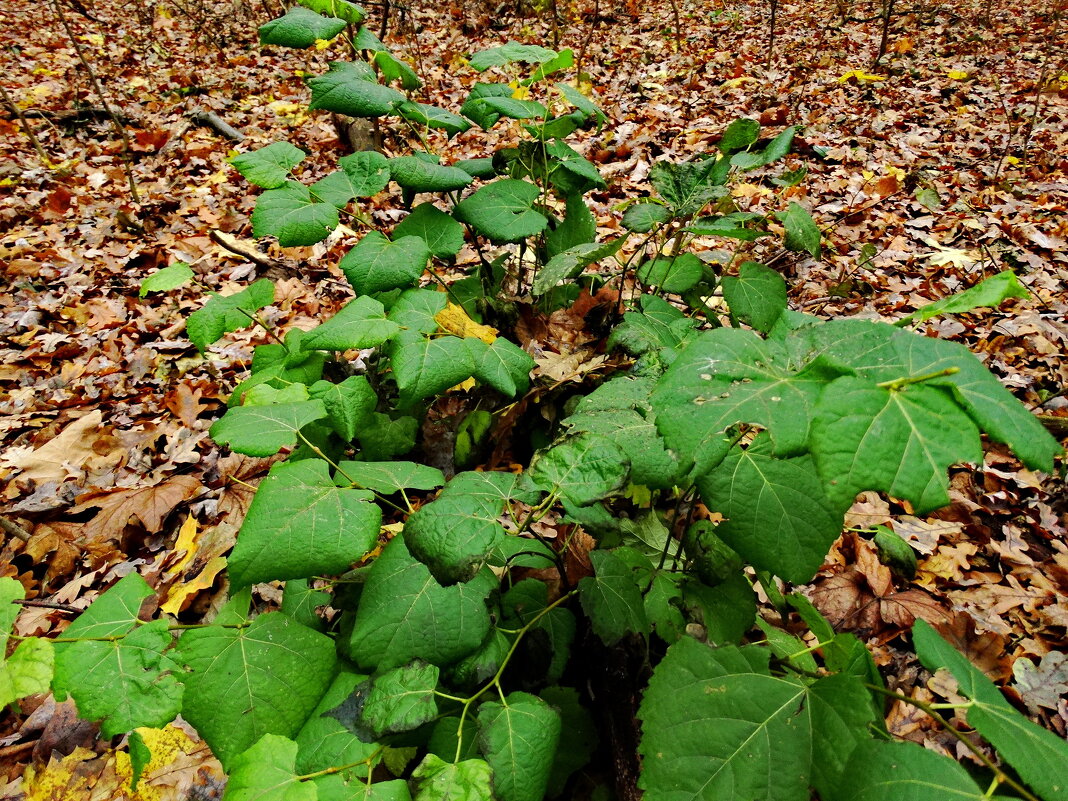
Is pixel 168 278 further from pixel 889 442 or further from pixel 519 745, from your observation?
pixel 889 442

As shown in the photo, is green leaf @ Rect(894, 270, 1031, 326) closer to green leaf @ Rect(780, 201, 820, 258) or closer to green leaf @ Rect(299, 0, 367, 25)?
green leaf @ Rect(780, 201, 820, 258)

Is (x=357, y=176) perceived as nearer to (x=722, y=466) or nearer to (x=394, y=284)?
(x=394, y=284)

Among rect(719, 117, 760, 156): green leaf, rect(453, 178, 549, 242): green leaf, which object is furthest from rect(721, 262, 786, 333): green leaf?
rect(453, 178, 549, 242): green leaf

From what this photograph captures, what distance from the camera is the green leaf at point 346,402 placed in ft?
5.91

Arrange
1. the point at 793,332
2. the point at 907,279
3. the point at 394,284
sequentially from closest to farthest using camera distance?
1. the point at 793,332
2. the point at 394,284
3. the point at 907,279

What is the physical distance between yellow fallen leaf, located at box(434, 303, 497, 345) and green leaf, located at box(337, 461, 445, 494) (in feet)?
2.53

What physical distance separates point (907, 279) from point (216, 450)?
4354 millimetres

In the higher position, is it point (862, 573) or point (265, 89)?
point (265, 89)

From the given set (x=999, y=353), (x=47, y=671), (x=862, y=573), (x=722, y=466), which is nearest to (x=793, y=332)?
(x=722, y=466)

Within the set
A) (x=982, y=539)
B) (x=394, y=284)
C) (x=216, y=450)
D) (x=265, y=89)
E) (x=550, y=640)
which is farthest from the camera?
(x=265, y=89)

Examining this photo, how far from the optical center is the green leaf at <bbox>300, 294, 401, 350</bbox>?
1671mm

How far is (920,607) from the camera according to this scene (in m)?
2.03

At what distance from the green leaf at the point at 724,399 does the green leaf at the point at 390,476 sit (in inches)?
33.3

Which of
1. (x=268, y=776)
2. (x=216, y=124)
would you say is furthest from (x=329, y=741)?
(x=216, y=124)
